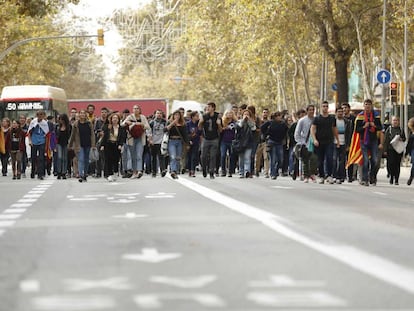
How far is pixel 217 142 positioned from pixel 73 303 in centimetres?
2133

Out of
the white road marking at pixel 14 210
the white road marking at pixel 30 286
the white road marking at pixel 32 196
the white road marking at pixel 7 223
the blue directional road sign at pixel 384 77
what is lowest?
the white road marking at pixel 32 196

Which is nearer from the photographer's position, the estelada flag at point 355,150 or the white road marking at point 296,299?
the white road marking at point 296,299

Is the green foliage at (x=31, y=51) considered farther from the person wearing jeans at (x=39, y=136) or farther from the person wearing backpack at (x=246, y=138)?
the person wearing backpack at (x=246, y=138)

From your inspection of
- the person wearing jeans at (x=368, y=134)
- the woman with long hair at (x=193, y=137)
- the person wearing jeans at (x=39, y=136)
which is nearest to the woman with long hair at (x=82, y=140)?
the person wearing jeans at (x=39, y=136)

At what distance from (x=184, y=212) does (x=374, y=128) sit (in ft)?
35.5

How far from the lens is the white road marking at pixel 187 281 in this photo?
9.03 meters

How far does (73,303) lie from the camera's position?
8.15 m

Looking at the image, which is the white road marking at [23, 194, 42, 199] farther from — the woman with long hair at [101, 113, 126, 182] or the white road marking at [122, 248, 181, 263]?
the white road marking at [122, 248, 181, 263]

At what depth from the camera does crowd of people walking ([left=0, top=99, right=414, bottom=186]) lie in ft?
90.6

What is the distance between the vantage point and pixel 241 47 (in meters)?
54.3

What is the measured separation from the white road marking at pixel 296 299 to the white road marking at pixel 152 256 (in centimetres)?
225

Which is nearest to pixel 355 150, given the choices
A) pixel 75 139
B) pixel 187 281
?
pixel 75 139

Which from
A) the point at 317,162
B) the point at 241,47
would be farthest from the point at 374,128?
the point at 241,47

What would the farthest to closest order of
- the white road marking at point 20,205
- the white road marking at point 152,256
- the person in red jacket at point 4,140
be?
1. the person in red jacket at point 4,140
2. the white road marking at point 20,205
3. the white road marking at point 152,256
